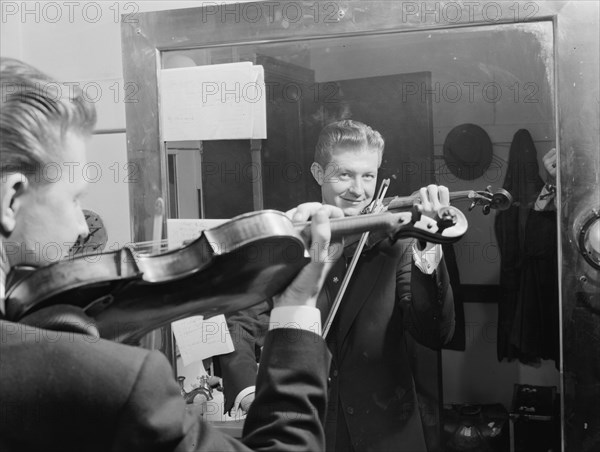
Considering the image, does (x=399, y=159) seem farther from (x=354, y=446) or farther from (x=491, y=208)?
(x=354, y=446)

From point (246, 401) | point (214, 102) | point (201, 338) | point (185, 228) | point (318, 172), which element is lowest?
point (246, 401)

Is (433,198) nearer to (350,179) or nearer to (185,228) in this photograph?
(350,179)

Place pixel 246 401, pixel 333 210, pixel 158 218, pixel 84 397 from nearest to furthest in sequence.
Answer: pixel 84 397 < pixel 333 210 < pixel 246 401 < pixel 158 218

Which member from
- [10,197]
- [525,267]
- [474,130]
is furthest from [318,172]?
[10,197]

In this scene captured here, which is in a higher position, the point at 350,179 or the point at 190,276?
the point at 350,179

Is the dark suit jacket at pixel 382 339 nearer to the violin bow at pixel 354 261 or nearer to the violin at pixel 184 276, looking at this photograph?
the violin bow at pixel 354 261

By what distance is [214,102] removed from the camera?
5.06 ft

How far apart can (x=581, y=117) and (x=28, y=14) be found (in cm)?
129

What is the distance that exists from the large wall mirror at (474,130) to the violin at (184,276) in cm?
35

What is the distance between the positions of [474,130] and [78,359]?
2.77ft

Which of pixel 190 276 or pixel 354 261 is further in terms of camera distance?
pixel 354 261

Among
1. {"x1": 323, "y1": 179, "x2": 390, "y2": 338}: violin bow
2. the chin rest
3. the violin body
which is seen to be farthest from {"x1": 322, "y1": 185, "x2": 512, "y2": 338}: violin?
the chin rest

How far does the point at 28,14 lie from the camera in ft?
5.87

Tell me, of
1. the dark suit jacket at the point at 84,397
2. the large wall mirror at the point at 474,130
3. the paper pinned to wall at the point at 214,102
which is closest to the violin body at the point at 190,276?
the dark suit jacket at the point at 84,397
